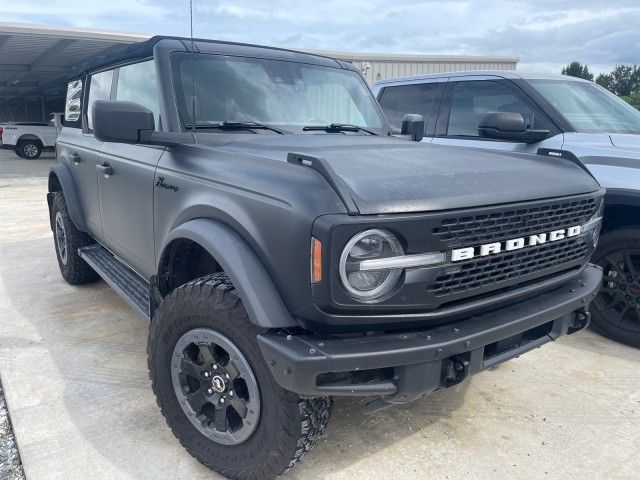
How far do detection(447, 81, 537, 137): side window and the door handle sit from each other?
3043mm

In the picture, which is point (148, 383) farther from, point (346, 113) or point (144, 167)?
point (346, 113)

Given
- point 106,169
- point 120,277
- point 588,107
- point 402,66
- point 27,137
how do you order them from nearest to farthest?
1. point 106,169
2. point 120,277
3. point 588,107
4. point 402,66
5. point 27,137

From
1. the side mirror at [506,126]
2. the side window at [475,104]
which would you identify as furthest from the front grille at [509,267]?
the side window at [475,104]

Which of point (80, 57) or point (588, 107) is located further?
point (80, 57)

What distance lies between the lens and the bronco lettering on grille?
1.95m

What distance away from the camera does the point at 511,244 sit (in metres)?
2.12

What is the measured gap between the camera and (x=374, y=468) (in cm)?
244

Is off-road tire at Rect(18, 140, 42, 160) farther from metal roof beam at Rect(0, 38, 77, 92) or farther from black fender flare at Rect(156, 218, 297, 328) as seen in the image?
black fender flare at Rect(156, 218, 297, 328)

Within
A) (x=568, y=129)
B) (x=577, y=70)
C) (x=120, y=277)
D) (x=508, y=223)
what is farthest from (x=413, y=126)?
(x=577, y=70)

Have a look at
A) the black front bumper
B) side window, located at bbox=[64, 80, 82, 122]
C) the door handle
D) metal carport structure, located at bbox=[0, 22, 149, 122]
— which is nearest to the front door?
the door handle

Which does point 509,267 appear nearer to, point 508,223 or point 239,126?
point 508,223

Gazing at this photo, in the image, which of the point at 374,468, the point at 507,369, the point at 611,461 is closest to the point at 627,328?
the point at 507,369

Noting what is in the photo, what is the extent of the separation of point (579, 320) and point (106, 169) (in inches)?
117

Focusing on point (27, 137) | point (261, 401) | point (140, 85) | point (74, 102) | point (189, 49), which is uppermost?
point (189, 49)
